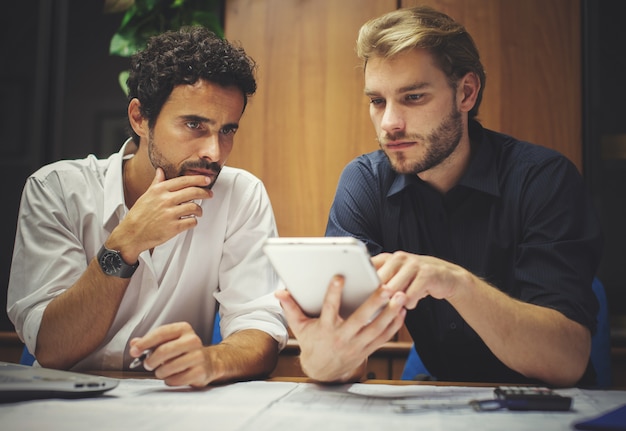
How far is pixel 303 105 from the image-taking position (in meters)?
2.30

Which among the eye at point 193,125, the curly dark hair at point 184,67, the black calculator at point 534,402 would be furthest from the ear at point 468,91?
the black calculator at point 534,402

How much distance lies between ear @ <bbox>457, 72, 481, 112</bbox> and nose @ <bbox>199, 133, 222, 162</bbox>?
641 millimetres

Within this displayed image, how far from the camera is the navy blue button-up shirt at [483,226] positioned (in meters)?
1.30

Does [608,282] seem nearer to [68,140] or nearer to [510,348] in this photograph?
[510,348]

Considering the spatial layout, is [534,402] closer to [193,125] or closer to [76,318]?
[76,318]

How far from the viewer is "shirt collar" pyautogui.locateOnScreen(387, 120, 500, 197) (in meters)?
1.44

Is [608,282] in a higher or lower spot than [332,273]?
lower

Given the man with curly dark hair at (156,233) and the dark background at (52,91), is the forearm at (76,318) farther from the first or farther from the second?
the dark background at (52,91)

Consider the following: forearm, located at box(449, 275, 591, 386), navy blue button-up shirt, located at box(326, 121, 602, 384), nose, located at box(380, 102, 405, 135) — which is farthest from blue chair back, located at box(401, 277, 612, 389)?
nose, located at box(380, 102, 405, 135)

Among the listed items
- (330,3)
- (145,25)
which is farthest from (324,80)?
(145,25)

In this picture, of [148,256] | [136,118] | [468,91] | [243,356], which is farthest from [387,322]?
[136,118]

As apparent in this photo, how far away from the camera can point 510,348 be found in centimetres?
115

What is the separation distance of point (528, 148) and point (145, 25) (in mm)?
1601

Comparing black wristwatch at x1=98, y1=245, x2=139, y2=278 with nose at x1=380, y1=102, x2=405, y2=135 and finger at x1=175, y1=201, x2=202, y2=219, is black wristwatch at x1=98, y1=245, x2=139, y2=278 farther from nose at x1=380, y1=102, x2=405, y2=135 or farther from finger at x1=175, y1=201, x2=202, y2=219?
nose at x1=380, y1=102, x2=405, y2=135
